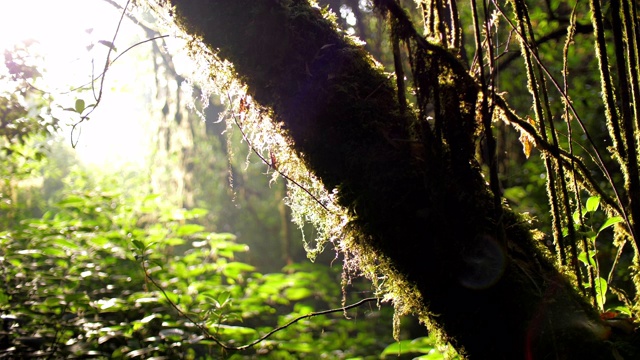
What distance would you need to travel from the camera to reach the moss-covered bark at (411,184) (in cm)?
94

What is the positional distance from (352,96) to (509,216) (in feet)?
1.53

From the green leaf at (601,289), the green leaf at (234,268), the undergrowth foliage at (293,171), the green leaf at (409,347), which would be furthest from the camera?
the green leaf at (234,268)

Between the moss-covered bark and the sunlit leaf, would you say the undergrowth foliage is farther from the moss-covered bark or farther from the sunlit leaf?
the sunlit leaf

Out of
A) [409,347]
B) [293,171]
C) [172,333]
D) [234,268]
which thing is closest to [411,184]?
[293,171]

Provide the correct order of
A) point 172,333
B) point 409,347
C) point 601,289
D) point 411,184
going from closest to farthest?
point 411,184, point 601,289, point 409,347, point 172,333

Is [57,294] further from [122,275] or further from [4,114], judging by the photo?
[4,114]

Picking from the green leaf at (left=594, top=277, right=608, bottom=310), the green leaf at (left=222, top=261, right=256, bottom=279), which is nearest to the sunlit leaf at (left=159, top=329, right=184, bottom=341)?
the green leaf at (left=222, top=261, right=256, bottom=279)

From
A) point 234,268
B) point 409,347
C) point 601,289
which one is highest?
point 234,268

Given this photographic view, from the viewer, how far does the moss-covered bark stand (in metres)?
0.94

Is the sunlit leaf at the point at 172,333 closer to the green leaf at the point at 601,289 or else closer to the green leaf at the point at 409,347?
the green leaf at the point at 409,347

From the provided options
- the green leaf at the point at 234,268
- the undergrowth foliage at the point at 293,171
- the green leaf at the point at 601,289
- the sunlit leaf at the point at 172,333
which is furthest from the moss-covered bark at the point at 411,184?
the green leaf at the point at 234,268

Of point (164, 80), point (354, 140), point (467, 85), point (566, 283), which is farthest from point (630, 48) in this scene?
point (164, 80)

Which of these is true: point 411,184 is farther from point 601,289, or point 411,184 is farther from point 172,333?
point 172,333

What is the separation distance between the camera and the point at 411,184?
101 cm
